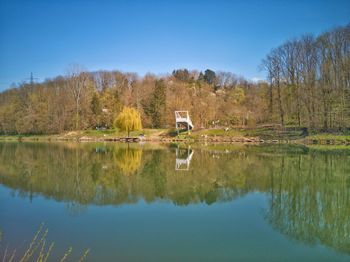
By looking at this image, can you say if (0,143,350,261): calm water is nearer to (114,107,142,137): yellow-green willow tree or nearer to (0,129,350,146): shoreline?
(0,129,350,146): shoreline

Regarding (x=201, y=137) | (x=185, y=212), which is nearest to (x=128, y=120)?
(x=201, y=137)

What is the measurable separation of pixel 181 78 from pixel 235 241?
68.9 meters

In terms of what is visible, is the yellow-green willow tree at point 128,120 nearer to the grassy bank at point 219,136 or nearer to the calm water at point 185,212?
the grassy bank at point 219,136

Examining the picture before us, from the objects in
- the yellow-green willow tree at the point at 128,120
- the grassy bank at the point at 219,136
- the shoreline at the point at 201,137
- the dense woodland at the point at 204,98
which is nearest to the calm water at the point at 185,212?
the shoreline at the point at 201,137

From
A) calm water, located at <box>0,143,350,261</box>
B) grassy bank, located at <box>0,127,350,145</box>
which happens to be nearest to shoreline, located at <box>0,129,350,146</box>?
grassy bank, located at <box>0,127,350,145</box>

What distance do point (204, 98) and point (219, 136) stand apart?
9408 mm

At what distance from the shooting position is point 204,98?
1892 inches

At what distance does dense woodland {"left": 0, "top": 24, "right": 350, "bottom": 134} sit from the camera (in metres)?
33.4

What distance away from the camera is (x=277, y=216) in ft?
29.4

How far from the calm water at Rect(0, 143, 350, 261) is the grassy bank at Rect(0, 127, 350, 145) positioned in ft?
51.3

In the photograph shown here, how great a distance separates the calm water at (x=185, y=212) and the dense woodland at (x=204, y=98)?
18.7 metres

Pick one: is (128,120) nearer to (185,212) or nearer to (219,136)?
(219,136)

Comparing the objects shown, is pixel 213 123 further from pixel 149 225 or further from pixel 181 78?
pixel 149 225

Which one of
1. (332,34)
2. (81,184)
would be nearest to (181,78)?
(332,34)
